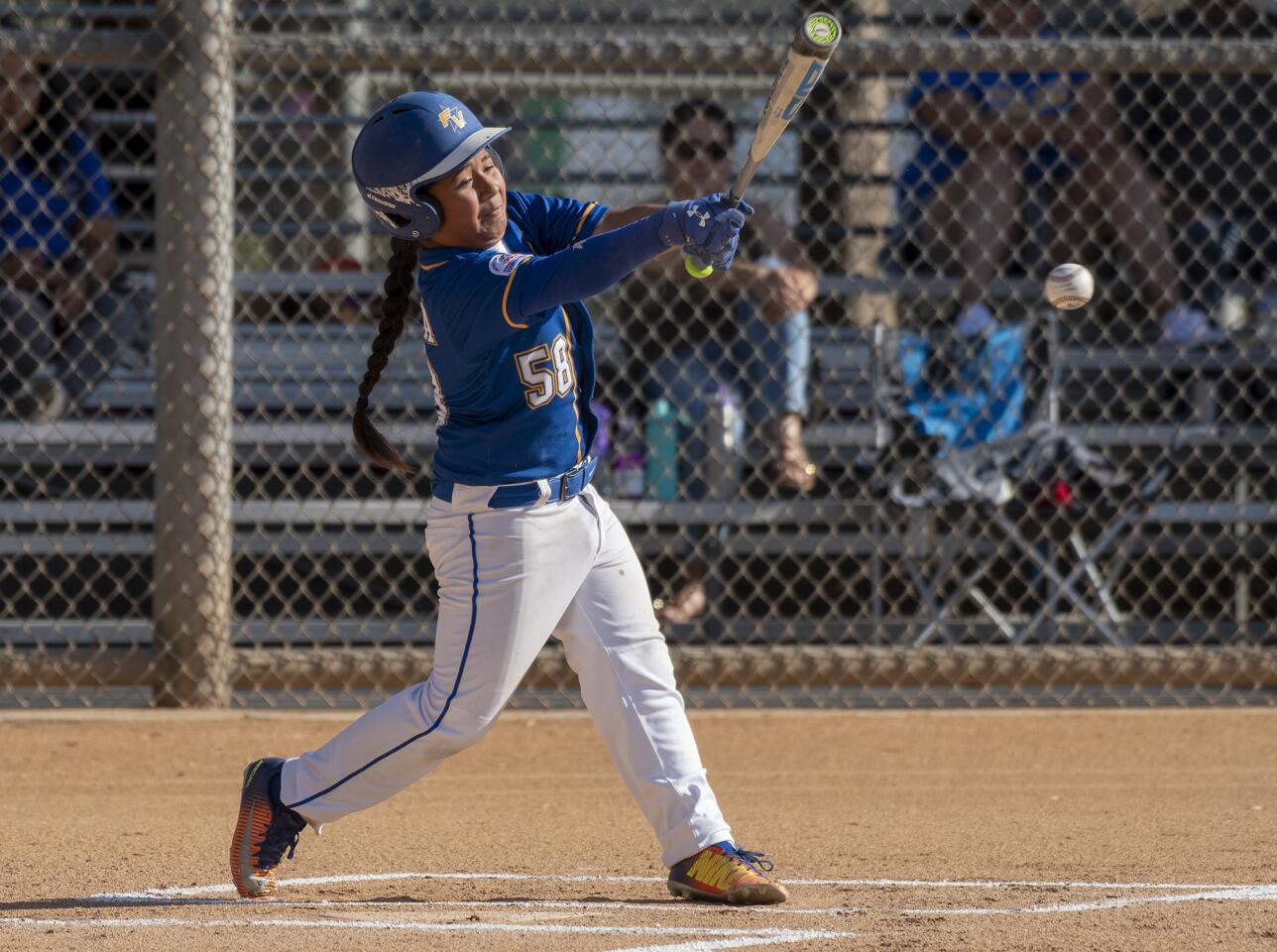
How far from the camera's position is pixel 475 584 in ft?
10.8

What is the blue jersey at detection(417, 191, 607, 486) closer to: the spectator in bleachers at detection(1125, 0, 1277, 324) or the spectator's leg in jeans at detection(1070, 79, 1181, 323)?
the spectator's leg in jeans at detection(1070, 79, 1181, 323)

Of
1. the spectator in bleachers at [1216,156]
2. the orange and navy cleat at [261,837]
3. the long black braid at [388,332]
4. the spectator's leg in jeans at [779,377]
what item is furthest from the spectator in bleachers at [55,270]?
the spectator in bleachers at [1216,156]

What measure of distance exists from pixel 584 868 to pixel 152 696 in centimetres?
238

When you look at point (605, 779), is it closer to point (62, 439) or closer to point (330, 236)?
point (62, 439)

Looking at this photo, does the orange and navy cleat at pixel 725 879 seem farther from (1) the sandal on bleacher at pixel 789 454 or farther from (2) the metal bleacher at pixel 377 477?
(1) the sandal on bleacher at pixel 789 454

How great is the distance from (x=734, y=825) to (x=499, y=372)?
1627 millimetres

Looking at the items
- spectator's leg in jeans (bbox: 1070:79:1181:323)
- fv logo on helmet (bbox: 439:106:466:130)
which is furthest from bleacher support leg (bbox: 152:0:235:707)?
spectator's leg in jeans (bbox: 1070:79:1181:323)

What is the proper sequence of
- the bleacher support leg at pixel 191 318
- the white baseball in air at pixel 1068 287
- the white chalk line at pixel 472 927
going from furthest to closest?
1. the bleacher support leg at pixel 191 318
2. the white baseball in air at pixel 1068 287
3. the white chalk line at pixel 472 927

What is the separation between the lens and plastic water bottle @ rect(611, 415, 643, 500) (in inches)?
266

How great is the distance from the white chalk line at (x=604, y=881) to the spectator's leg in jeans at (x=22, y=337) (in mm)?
3408

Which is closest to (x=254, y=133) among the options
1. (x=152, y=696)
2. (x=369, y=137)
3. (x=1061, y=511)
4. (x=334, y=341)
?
(x=334, y=341)

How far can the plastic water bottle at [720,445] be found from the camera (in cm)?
644

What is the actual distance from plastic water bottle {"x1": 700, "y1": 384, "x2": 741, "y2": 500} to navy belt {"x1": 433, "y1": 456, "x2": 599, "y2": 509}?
3.05 meters

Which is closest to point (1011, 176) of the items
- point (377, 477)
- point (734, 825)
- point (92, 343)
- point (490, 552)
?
point (377, 477)
